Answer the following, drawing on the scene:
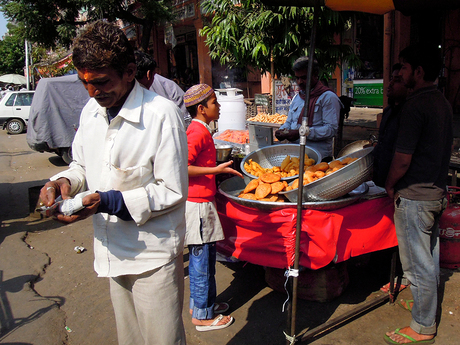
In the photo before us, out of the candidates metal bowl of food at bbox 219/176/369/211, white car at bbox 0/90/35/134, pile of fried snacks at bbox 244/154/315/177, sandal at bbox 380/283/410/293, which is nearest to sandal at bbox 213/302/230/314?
metal bowl of food at bbox 219/176/369/211

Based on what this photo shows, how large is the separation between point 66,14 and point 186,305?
15.9m

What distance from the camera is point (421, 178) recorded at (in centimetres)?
230

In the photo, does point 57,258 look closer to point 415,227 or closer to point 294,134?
point 294,134

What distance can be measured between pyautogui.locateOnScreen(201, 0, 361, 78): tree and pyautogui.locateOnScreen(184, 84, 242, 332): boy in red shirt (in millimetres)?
2646

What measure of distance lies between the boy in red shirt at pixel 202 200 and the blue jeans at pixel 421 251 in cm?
120

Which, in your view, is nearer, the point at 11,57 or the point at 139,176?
the point at 139,176

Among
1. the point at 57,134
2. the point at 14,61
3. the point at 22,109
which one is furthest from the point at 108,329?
the point at 14,61

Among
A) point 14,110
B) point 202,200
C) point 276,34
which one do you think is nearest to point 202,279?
point 202,200

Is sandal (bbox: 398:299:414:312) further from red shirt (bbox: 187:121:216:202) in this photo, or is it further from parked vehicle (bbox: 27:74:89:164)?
parked vehicle (bbox: 27:74:89:164)

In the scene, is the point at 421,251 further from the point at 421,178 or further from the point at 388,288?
the point at 388,288

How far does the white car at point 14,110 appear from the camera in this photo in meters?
14.9

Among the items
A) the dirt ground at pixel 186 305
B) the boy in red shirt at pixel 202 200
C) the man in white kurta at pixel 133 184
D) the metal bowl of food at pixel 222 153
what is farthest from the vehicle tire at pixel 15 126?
the man in white kurta at pixel 133 184

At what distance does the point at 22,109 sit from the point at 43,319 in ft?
47.7

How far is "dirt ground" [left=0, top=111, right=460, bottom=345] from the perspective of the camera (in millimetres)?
2709
